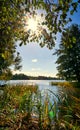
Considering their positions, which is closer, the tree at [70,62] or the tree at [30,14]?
the tree at [30,14]

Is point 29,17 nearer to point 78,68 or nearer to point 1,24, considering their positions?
point 1,24

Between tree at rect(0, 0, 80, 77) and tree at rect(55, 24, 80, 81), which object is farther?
tree at rect(55, 24, 80, 81)

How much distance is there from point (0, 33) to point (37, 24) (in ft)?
4.15

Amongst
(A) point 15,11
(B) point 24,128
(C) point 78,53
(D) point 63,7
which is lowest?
(B) point 24,128

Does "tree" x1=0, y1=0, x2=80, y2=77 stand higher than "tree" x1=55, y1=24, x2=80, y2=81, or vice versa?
"tree" x1=55, y1=24, x2=80, y2=81

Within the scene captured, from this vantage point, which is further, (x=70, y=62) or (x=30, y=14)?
(x=70, y=62)

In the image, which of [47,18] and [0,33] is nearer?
[47,18]

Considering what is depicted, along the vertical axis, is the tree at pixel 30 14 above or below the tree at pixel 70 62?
below

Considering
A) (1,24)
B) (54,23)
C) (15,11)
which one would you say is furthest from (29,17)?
(54,23)

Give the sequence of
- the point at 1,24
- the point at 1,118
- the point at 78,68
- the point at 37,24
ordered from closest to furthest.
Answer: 1. the point at 37,24
2. the point at 1,24
3. the point at 1,118
4. the point at 78,68

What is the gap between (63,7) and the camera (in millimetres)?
4691

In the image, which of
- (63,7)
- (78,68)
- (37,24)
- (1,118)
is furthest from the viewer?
(78,68)

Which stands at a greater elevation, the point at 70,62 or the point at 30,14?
the point at 70,62

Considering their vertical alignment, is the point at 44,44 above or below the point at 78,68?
below
